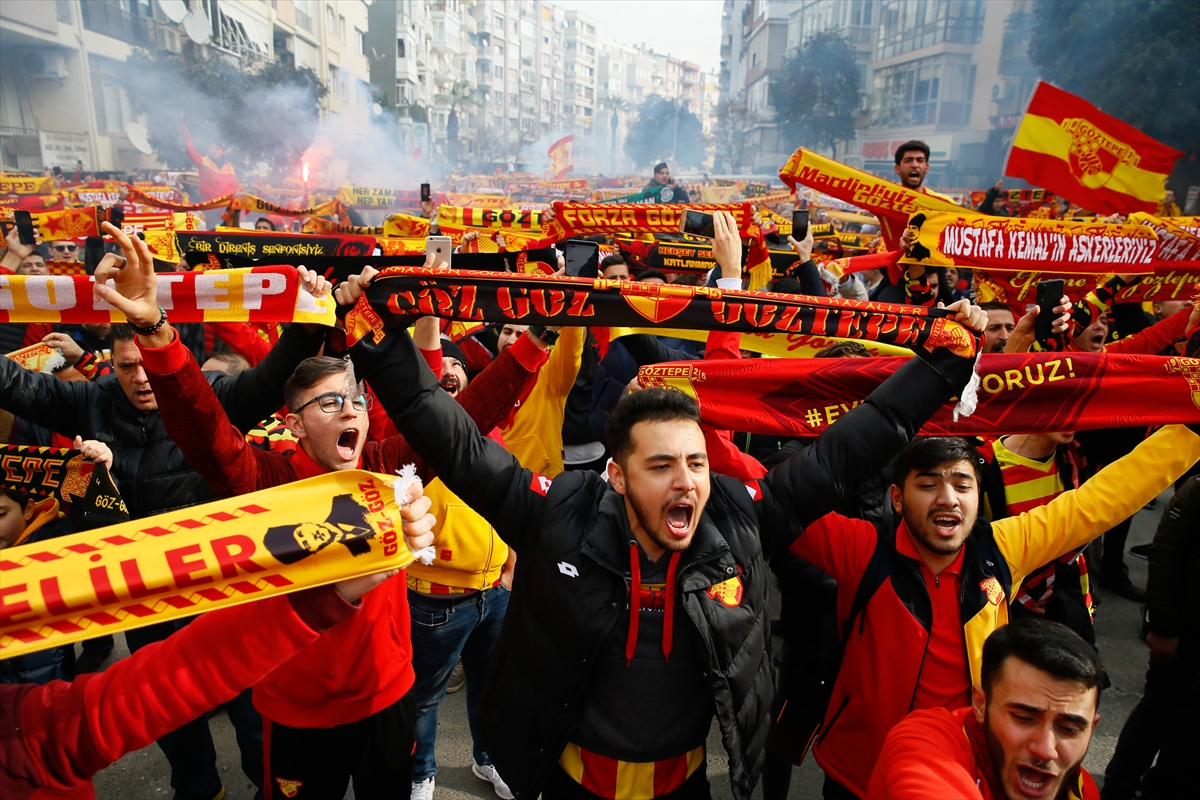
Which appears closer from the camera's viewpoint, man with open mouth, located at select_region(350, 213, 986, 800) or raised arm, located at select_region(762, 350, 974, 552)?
man with open mouth, located at select_region(350, 213, 986, 800)

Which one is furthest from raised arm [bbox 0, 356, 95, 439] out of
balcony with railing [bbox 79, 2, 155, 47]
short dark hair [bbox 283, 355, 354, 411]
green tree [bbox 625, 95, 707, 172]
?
green tree [bbox 625, 95, 707, 172]

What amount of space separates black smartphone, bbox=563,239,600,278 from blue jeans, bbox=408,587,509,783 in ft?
4.97

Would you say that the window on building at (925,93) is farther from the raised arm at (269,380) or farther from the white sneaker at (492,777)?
the raised arm at (269,380)

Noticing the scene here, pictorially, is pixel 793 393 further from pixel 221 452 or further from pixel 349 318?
pixel 221 452

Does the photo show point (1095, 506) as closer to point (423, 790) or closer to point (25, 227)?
point (423, 790)

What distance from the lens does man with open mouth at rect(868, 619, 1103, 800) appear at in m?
1.73

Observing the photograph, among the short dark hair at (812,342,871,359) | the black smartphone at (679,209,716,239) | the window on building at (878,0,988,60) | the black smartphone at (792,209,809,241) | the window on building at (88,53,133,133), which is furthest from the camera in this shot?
the window on building at (878,0,988,60)

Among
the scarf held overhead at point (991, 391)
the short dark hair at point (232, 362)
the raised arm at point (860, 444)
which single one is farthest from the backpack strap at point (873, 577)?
the short dark hair at point (232, 362)

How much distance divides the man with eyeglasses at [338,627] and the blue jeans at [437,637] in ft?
1.50

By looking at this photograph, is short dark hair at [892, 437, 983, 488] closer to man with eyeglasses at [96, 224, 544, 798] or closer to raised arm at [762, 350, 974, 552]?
raised arm at [762, 350, 974, 552]

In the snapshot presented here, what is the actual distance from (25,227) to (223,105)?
124ft

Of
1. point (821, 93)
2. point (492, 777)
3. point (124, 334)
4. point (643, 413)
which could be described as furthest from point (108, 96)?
point (643, 413)

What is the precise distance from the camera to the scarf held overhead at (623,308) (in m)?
2.16

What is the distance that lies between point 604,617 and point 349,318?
111cm
